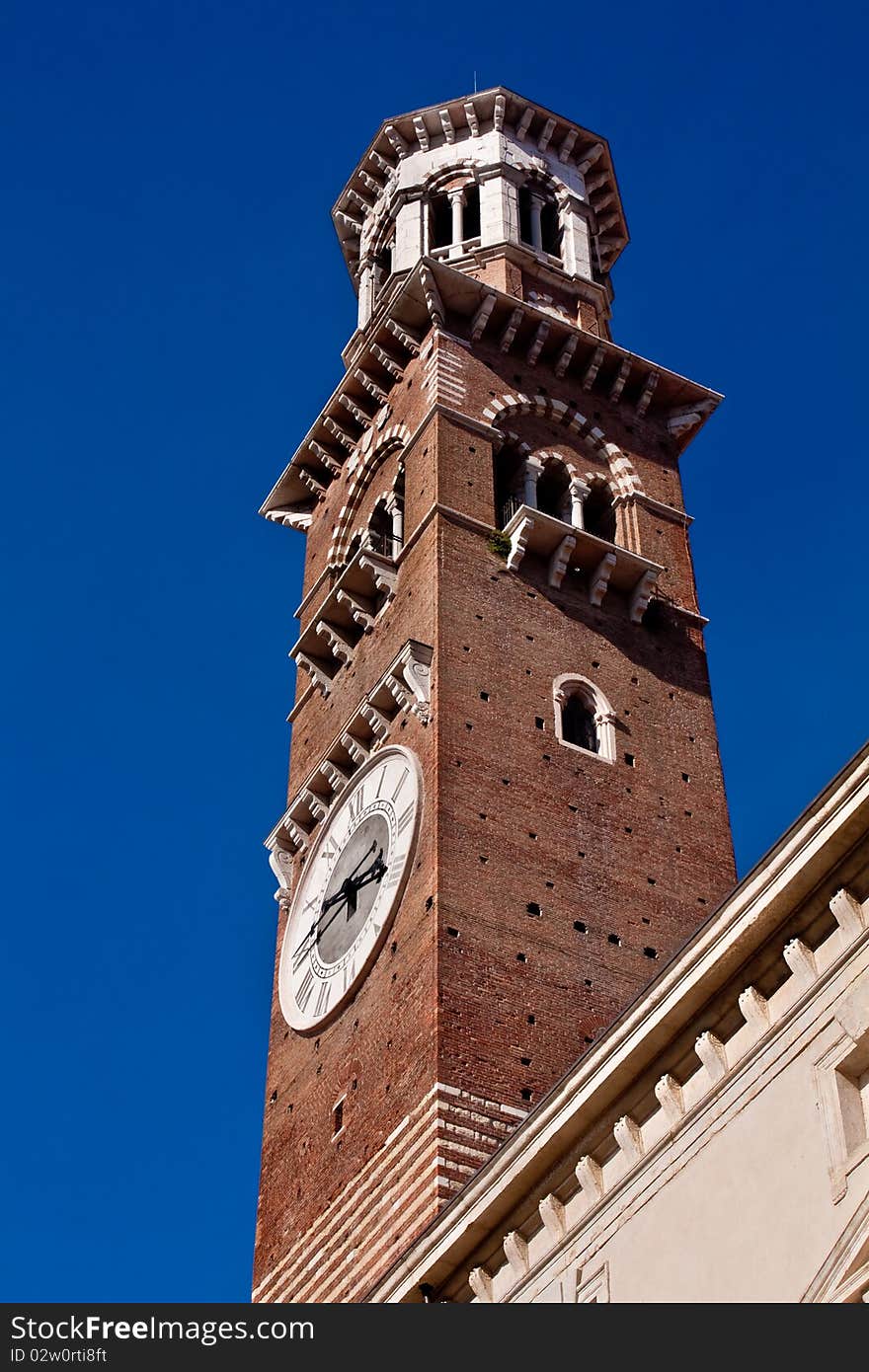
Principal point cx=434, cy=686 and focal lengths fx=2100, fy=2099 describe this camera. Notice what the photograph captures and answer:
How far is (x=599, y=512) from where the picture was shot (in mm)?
26031

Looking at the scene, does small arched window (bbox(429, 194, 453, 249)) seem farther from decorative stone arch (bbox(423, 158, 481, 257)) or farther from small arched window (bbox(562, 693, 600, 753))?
small arched window (bbox(562, 693, 600, 753))

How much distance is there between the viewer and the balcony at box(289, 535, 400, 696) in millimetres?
24312

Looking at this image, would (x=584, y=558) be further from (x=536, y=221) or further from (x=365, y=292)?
(x=365, y=292)

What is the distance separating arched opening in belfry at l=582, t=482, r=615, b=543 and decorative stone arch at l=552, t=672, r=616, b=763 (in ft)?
10.6

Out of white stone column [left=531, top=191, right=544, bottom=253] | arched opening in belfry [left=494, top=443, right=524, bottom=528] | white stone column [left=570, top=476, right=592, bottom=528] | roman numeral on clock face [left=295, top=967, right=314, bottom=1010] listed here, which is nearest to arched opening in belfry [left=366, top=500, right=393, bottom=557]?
arched opening in belfry [left=494, top=443, right=524, bottom=528]

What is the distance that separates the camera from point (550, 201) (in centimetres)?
3089

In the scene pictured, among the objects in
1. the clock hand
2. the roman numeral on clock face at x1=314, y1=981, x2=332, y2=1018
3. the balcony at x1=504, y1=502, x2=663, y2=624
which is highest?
the balcony at x1=504, y1=502, x2=663, y2=624

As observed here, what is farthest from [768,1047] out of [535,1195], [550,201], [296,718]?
[550,201]

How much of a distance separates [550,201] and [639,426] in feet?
17.4

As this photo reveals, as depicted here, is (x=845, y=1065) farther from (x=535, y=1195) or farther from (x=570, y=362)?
→ (x=570, y=362)

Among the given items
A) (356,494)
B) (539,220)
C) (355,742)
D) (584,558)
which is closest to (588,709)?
(584,558)

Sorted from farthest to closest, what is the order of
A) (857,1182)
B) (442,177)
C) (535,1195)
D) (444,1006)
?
(442,177)
(444,1006)
(535,1195)
(857,1182)

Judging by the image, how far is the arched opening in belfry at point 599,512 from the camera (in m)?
25.7

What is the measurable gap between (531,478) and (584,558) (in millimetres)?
1599
